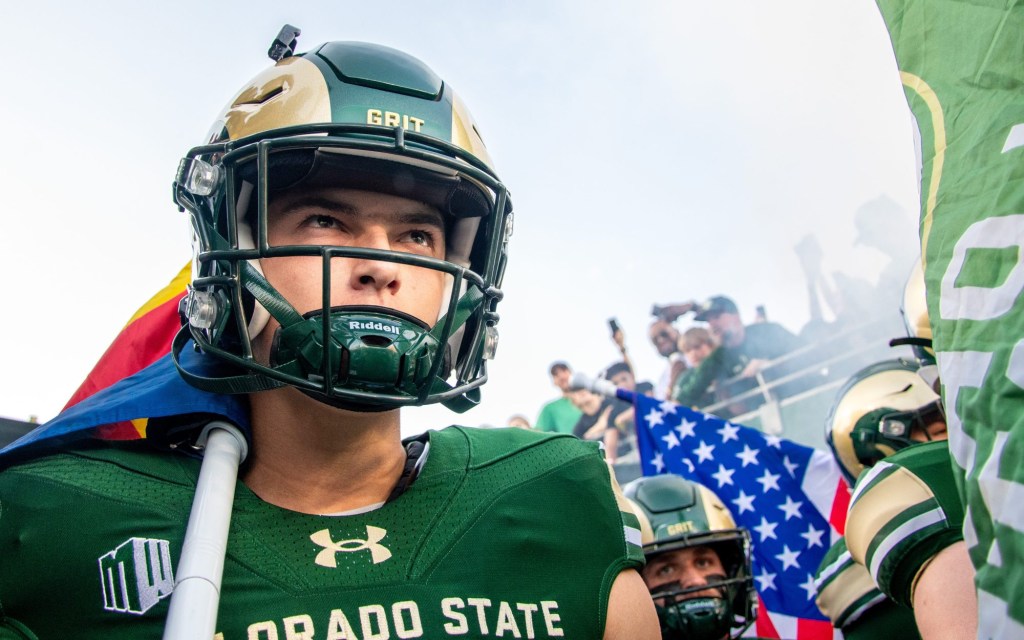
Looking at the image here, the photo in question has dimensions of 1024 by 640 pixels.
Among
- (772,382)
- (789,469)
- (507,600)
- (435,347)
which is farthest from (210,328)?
(772,382)

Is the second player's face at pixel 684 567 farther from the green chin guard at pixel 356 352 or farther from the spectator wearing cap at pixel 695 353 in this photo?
the spectator wearing cap at pixel 695 353

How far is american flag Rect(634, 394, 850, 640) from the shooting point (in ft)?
15.7

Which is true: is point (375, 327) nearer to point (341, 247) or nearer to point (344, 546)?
point (341, 247)

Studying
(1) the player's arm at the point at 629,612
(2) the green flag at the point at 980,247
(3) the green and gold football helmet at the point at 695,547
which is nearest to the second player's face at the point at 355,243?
(1) the player's arm at the point at 629,612

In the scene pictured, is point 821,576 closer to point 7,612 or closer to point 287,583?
point 287,583

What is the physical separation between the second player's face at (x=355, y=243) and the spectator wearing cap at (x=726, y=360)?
6.68 m

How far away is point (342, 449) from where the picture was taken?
1800mm

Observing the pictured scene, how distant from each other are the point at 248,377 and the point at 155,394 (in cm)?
26

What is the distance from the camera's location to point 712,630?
3490 mm

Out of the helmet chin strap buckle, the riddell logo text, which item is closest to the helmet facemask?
the riddell logo text

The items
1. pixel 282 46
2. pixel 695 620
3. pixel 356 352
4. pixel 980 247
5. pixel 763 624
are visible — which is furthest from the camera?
pixel 763 624

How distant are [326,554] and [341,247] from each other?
1.87 ft

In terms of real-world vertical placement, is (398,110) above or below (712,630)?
above

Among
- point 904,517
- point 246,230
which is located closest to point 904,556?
point 904,517
